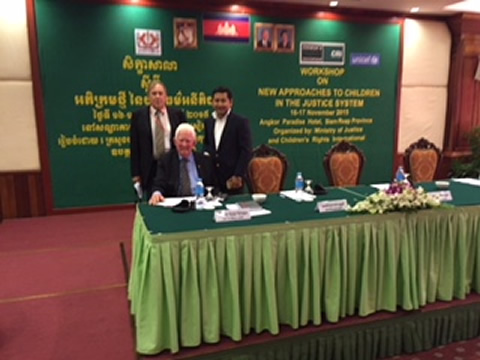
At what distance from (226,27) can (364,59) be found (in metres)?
2.14

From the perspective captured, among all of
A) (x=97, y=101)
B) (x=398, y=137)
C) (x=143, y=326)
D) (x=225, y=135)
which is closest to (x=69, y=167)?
(x=97, y=101)

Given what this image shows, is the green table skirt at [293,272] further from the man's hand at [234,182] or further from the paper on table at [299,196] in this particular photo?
the man's hand at [234,182]

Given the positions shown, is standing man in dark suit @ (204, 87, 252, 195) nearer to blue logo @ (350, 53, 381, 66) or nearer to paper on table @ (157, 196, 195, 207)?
paper on table @ (157, 196, 195, 207)

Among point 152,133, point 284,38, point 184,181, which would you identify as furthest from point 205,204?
point 284,38

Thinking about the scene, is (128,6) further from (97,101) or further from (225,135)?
(225,135)

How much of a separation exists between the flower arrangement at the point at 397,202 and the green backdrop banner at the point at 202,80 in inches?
137

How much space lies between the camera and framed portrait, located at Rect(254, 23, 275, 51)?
214 inches

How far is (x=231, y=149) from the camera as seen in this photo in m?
3.25

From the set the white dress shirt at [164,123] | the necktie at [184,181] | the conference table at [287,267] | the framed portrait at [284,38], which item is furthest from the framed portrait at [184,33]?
the conference table at [287,267]

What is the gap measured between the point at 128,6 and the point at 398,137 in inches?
171

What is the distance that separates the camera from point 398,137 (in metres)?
6.36

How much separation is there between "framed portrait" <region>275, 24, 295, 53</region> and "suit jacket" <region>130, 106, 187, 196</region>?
263 cm

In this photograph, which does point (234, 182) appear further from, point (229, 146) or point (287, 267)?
point (287, 267)

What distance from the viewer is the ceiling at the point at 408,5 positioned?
5348 mm
